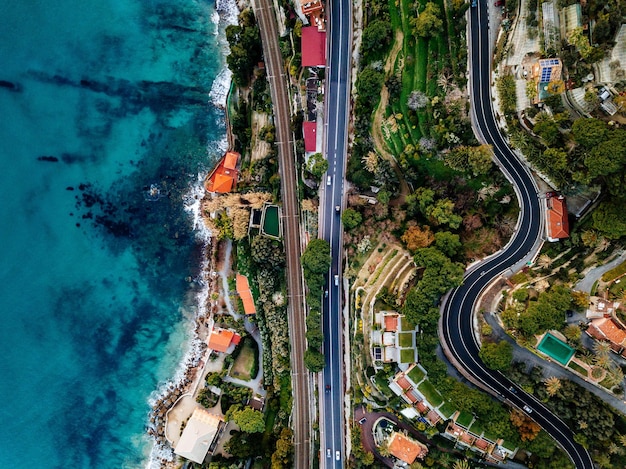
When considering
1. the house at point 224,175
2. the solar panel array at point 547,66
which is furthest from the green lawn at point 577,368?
the house at point 224,175

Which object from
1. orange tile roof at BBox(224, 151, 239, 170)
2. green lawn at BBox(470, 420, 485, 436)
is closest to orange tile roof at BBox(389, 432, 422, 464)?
green lawn at BBox(470, 420, 485, 436)

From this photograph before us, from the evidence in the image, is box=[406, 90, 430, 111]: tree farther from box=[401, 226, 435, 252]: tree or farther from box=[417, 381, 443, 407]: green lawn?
box=[417, 381, 443, 407]: green lawn

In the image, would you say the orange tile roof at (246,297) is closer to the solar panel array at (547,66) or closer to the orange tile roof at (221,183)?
the orange tile roof at (221,183)

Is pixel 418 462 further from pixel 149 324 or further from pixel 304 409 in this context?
pixel 149 324

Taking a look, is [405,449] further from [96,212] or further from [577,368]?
[96,212]

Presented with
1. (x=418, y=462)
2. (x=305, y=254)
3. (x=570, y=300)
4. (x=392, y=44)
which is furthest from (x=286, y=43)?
(x=418, y=462)
